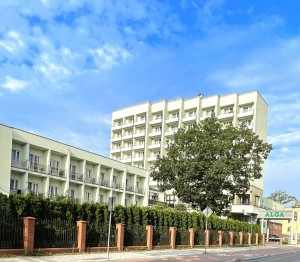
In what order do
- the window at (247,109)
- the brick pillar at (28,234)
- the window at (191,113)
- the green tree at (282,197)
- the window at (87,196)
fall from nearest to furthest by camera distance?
the brick pillar at (28,234) → the window at (87,196) → the window at (247,109) → the window at (191,113) → the green tree at (282,197)

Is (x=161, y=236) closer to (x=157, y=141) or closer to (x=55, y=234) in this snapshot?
(x=55, y=234)

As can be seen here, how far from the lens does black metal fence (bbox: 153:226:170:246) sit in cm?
3016

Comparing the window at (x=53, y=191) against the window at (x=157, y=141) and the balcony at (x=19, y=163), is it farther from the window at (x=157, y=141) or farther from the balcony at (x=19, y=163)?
the window at (x=157, y=141)

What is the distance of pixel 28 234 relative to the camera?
1923 cm

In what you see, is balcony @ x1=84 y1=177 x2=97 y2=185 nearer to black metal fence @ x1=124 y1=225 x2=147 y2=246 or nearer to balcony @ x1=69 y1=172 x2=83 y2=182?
balcony @ x1=69 y1=172 x2=83 y2=182

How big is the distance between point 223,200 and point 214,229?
17.8ft

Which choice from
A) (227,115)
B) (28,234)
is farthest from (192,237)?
(227,115)

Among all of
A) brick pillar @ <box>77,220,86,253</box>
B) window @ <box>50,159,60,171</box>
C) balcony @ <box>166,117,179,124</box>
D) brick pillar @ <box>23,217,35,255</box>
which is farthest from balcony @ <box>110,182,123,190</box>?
brick pillar @ <box>23,217,35,255</box>

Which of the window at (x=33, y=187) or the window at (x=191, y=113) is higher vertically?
the window at (x=191, y=113)

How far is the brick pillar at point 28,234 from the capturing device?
19.2 meters

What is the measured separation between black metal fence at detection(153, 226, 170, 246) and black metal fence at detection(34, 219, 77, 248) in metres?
8.92

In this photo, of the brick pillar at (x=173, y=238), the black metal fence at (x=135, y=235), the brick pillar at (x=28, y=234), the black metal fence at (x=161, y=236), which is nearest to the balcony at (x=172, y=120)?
the brick pillar at (x=173, y=238)

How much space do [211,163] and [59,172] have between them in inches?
710

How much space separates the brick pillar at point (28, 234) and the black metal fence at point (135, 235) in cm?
834
